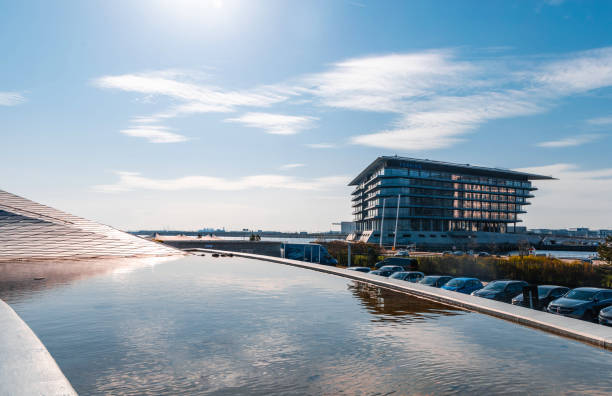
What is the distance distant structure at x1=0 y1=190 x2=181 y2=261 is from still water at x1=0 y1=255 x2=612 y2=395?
19.9 m

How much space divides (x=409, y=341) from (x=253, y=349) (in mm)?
3709

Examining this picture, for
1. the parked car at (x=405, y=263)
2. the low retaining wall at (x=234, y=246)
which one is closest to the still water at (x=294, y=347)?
the parked car at (x=405, y=263)

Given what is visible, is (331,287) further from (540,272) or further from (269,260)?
(540,272)

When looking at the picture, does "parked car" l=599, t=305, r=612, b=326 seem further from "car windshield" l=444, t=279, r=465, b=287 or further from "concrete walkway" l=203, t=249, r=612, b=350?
"car windshield" l=444, t=279, r=465, b=287

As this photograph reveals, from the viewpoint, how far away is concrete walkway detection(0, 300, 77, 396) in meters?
6.80

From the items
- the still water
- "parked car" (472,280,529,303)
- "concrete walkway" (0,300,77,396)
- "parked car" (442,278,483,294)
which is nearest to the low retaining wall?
"parked car" (442,278,483,294)

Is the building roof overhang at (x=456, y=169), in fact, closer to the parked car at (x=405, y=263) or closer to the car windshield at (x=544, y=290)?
the parked car at (x=405, y=263)

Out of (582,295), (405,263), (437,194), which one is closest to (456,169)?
(437,194)

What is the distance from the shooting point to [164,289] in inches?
760

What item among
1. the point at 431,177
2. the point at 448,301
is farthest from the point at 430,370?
the point at 431,177

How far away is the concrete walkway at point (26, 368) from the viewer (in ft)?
22.3

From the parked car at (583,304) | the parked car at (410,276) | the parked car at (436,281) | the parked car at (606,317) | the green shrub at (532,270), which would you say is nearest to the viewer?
the parked car at (606,317)

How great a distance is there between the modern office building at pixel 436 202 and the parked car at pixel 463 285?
95064mm

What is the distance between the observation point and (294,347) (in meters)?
9.97
